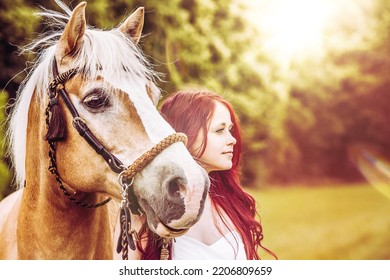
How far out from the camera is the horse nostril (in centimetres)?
144

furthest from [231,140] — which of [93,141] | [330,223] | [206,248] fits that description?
[330,223]

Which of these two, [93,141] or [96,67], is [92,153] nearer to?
[93,141]

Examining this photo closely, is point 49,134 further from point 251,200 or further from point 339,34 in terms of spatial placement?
point 339,34

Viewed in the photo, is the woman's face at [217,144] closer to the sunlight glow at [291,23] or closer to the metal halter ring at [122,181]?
the metal halter ring at [122,181]

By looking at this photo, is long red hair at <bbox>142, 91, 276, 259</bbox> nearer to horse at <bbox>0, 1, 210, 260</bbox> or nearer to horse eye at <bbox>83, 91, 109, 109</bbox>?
horse at <bbox>0, 1, 210, 260</bbox>

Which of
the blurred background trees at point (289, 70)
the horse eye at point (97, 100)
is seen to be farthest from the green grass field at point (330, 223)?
the horse eye at point (97, 100)

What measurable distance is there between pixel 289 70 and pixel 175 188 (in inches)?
58.4

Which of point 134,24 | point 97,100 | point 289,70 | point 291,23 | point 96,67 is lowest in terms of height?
point 97,100

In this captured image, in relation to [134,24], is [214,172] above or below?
below

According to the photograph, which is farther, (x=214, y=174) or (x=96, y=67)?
(x=214, y=174)

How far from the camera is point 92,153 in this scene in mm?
1525

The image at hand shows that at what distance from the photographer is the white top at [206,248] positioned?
204 centimetres

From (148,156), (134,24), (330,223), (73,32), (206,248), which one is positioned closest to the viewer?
(148,156)
